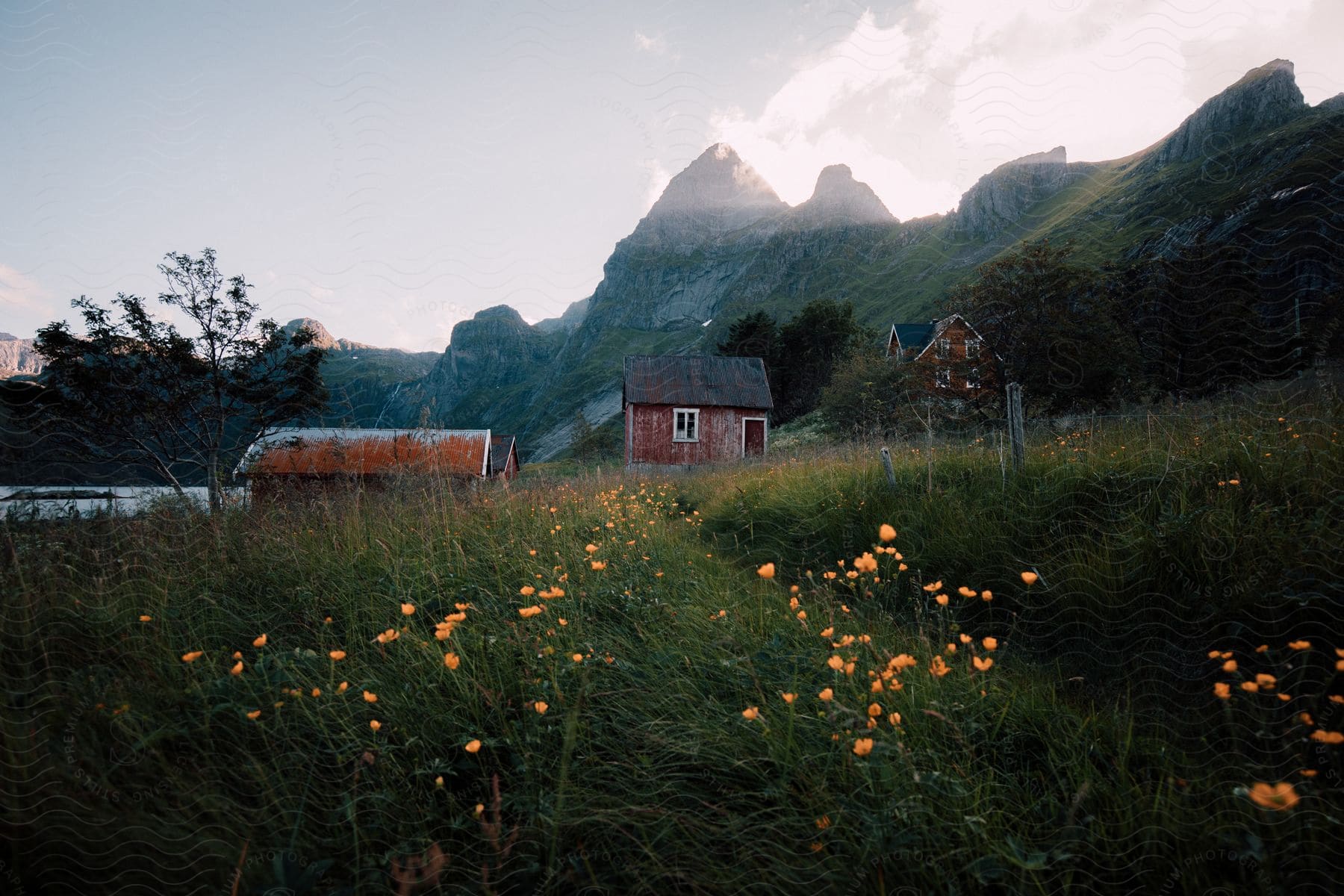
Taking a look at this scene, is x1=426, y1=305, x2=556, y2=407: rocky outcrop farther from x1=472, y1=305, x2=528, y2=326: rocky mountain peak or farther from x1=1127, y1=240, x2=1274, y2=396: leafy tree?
x1=1127, y1=240, x2=1274, y2=396: leafy tree

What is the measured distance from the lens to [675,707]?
6.41 feet

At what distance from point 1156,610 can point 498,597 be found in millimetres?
3927

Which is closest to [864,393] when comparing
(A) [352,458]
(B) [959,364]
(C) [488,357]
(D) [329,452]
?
(B) [959,364]

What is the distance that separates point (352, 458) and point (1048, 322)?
2021 centimetres

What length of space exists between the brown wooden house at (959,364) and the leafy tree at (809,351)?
2249cm

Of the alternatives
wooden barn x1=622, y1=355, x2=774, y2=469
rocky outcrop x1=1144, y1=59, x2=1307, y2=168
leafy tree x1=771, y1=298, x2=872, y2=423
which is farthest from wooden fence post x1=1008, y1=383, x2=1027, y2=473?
rocky outcrop x1=1144, y1=59, x2=1307, y2=168

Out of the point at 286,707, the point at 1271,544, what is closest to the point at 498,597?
the point at 286,707

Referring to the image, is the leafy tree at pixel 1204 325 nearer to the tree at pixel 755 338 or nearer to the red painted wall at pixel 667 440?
the red painted wall at pixel 667 440

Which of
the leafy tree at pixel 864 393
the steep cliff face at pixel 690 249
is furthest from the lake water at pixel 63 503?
the steep cliff face at pixel 690 249

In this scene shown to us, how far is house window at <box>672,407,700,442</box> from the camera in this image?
77.4ft

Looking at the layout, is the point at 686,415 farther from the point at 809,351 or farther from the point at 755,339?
the point at 809,351

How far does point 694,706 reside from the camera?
2008 mm

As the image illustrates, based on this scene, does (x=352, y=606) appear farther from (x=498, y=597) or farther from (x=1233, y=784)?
(x=1233, y=784)

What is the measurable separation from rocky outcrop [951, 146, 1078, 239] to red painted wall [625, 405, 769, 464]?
3612 inches
